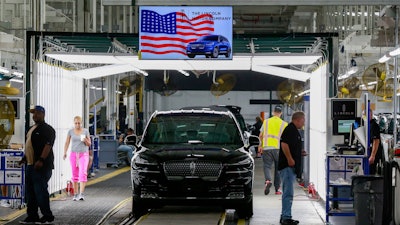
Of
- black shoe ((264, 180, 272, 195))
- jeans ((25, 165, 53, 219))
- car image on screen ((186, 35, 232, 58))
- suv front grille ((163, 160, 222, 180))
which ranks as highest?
car image on screen ((186, 35, 232, 58))

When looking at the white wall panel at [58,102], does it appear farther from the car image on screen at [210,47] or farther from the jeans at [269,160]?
the jeans at [269,160]

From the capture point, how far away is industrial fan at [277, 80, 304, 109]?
91.4ft

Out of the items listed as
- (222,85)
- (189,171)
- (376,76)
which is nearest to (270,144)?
(189,171)

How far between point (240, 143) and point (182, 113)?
1.32 m

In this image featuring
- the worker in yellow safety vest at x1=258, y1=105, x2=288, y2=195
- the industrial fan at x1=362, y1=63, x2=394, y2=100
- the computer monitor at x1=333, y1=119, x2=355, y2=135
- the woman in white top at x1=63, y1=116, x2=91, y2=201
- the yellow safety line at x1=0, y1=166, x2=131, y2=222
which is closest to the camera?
the yellow safety line at x1=0, y1=166, x2=131, y2=222

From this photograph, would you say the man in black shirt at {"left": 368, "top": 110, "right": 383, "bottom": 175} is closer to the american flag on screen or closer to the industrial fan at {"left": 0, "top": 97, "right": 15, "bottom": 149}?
the american flag on screen

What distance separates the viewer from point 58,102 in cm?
1600

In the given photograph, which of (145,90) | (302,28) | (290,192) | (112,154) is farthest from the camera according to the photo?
(302,28)

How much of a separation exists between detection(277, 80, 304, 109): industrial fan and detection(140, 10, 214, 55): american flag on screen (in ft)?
40.5

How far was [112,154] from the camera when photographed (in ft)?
81.8

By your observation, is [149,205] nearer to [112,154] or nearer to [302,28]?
[112,154]

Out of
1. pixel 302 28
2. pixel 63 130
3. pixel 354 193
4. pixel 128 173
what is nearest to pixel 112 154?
pixel 128 173

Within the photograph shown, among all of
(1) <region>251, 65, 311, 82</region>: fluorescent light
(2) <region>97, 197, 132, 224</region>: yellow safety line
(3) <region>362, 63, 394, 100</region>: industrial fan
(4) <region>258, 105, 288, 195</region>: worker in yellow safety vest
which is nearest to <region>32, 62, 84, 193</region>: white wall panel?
(2) <region>97, 197, 132, 224</region>: yellow safety line

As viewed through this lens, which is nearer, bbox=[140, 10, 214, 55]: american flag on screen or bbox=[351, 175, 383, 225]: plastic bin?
bbox=[351, 175, 383, 225]: plastic bin
